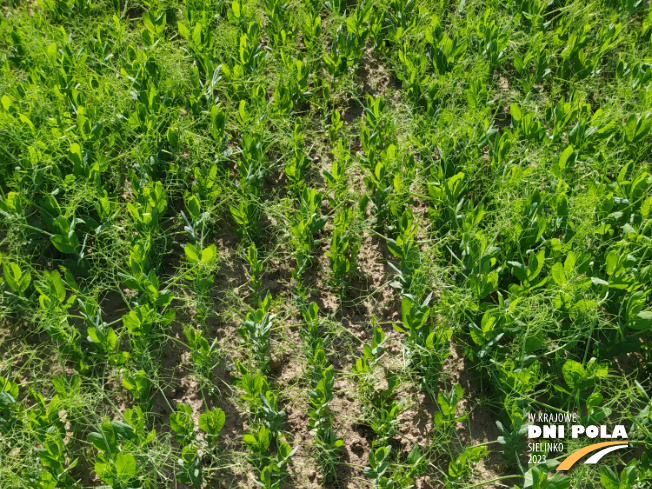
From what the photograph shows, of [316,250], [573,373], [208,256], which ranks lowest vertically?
[573,373]

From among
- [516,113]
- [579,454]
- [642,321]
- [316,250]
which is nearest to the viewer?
[579,454]

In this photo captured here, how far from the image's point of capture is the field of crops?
222cm

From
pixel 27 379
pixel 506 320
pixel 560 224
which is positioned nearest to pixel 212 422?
pixel 27 379

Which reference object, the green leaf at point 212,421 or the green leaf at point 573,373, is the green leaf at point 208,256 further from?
the green leaf at point 573,373

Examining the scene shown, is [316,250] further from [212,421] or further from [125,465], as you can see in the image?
[125,465]

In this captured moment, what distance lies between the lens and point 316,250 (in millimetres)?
2865

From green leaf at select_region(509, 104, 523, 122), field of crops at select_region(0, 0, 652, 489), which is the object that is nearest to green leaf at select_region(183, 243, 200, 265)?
field of crops at select_region(0, 0, 652, 489)

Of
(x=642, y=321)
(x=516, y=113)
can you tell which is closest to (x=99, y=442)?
(x=642, y=321)

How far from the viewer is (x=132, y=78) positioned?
3.12 metres

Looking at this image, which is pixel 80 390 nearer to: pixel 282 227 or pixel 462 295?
pixel 282 227

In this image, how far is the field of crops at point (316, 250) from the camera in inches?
87.4

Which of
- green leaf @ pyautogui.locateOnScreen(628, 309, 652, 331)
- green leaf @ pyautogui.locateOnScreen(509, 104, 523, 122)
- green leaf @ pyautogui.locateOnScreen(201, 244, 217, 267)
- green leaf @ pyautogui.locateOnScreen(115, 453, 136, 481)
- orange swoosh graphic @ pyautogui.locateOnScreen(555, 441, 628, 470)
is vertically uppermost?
green leaf @ pyautogui.locateOnScreen(509, 104, 523, 122)

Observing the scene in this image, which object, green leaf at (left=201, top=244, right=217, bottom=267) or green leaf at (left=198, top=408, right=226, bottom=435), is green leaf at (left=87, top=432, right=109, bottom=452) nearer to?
green leaf at (left=198, top=408, right=226, bottom=435)

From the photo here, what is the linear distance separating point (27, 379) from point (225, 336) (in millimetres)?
855
